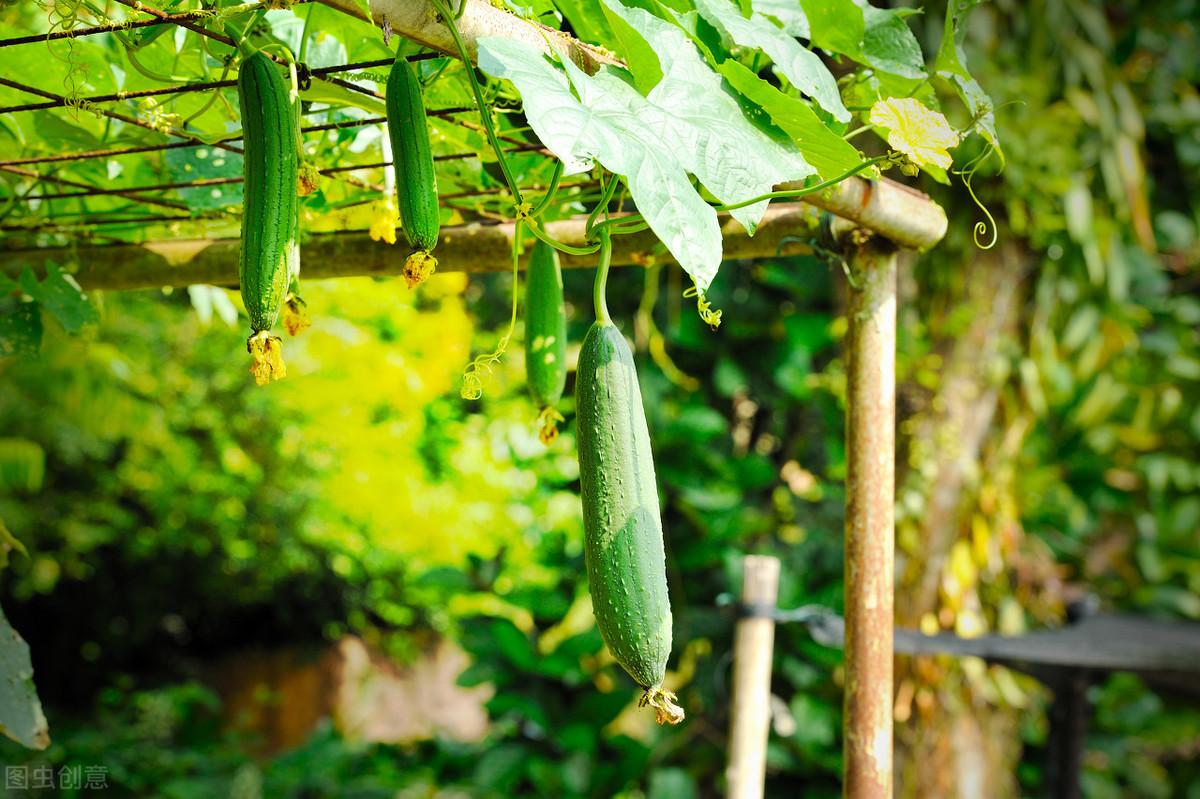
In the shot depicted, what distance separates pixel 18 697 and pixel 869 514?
720 millimetres

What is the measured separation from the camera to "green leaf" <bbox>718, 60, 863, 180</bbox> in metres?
0.51

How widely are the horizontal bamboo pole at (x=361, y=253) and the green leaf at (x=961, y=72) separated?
205 millimetres

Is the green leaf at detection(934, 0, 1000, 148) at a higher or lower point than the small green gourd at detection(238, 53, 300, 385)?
higher

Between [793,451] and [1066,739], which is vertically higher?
[793,451]

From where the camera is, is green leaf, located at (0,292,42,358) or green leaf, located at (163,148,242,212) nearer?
green leaf, located at (163,148,242,212)

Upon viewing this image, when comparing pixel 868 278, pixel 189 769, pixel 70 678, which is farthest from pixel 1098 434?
pixel 70 678

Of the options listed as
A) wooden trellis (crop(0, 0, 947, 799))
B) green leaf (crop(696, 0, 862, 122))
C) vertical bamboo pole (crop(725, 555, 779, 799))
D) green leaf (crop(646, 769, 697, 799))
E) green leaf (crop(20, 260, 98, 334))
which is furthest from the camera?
green leaf (crop(646, 769, 697, 799))

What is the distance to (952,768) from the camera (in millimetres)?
2076

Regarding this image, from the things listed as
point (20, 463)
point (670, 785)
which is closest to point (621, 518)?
point (670, 785)

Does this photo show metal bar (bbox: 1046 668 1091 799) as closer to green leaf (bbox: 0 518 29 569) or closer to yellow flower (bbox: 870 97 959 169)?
yellow flower (bbox: 870 97 959 169)

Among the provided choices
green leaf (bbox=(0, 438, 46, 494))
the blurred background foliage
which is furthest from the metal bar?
green leaf (bbox=(0, 438, 46, 494))

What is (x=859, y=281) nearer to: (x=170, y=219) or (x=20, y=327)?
(x=170, y=219)

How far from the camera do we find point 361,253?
898mm

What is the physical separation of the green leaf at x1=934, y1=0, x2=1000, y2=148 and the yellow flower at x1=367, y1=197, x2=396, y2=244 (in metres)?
0.40
